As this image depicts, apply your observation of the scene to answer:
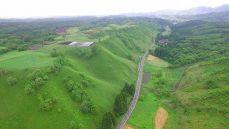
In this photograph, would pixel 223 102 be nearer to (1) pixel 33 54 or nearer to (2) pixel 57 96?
(2) pixel 57 96

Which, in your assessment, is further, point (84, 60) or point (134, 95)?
point (84, 60)

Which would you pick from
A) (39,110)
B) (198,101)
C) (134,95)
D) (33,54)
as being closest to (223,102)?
(198,101)

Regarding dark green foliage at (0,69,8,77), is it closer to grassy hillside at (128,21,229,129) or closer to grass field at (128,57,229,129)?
grassy hillside at (128,21,229,129)

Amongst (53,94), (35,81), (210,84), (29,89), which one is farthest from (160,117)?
(29,89)

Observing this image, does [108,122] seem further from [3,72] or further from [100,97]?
[3,72]

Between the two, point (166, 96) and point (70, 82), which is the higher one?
point (70, 82)

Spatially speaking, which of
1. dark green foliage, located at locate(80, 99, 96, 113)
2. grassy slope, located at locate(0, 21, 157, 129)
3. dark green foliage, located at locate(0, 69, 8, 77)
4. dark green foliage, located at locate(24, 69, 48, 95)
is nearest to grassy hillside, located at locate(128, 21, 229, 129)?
grassy slope, located at locate(0, 21, 157, 129)
